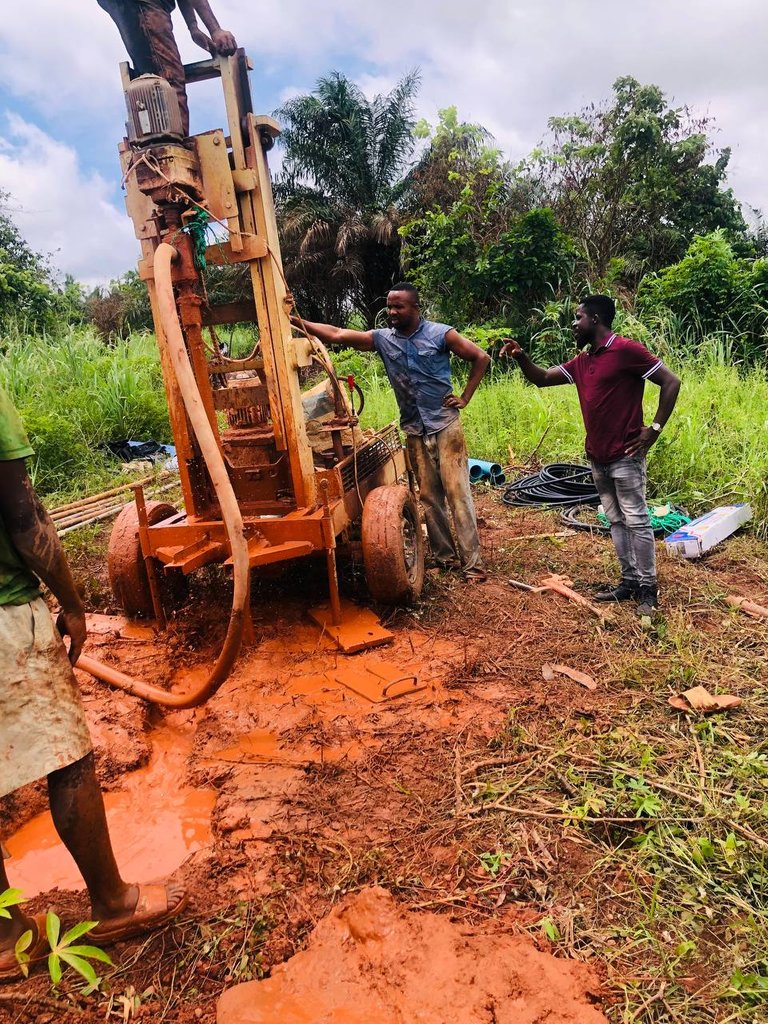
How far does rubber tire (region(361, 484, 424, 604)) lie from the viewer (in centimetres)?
413

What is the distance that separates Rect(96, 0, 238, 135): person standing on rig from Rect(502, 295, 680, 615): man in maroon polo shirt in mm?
2548

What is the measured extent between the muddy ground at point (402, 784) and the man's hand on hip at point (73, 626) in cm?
90

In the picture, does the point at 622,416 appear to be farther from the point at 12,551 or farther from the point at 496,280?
the point at 496,280

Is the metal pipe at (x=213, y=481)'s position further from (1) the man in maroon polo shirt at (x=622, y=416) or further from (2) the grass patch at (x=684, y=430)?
(2) the grass patch at (x=684, y=430)

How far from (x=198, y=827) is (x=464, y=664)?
1.65 metres

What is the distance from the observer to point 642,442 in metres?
4.08

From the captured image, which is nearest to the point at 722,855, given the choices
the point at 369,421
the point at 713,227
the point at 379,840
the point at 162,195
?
the point at 379,840

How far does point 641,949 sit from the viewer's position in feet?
6.58

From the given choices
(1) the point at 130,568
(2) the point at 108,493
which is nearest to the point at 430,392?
(1) the point at 130,568

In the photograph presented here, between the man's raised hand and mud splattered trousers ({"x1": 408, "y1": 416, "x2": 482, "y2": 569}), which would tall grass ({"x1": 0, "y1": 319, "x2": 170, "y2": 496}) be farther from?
the man's raised hand

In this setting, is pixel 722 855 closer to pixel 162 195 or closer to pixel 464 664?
pixel 464 664

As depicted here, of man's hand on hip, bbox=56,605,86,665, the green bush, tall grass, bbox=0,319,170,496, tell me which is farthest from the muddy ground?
the green bush

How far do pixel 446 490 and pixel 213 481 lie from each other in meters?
2.54

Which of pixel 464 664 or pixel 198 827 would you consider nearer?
pixel 198 827
